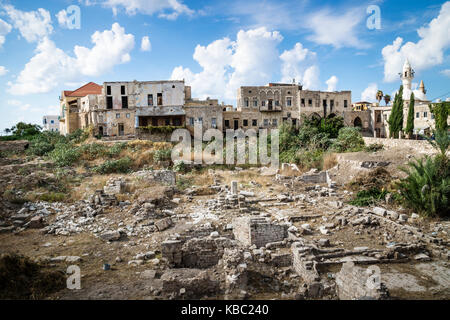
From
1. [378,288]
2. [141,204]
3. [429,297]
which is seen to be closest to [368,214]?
[429,297]

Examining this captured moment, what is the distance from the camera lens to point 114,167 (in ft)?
74.6

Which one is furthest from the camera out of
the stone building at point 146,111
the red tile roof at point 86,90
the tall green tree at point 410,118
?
the red tile roof at point 86,90

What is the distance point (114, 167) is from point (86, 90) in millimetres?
21176

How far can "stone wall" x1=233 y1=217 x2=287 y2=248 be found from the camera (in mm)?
10148

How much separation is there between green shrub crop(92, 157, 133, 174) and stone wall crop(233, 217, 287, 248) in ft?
50.2

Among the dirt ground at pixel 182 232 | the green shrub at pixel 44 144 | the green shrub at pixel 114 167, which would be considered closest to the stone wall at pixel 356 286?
the dirt ground at pixel 182 232

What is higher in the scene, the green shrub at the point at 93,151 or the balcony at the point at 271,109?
the balcony at the point at 271,109

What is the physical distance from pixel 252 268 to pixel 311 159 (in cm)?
1833

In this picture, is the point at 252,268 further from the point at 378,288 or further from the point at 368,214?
the point at 368,214

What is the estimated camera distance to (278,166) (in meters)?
25.9

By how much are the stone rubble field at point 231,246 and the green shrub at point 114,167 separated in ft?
19.9

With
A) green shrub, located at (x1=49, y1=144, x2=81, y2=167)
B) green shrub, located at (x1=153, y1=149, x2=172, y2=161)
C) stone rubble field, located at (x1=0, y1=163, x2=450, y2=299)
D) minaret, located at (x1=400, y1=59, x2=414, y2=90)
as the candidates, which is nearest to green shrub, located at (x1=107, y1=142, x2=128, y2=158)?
green shrub, located at (x1=49, y1=144, x2=81, y2=167)

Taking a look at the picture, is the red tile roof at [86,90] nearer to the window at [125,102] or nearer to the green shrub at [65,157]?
the window at [125,102]

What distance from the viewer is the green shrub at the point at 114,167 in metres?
22.2
